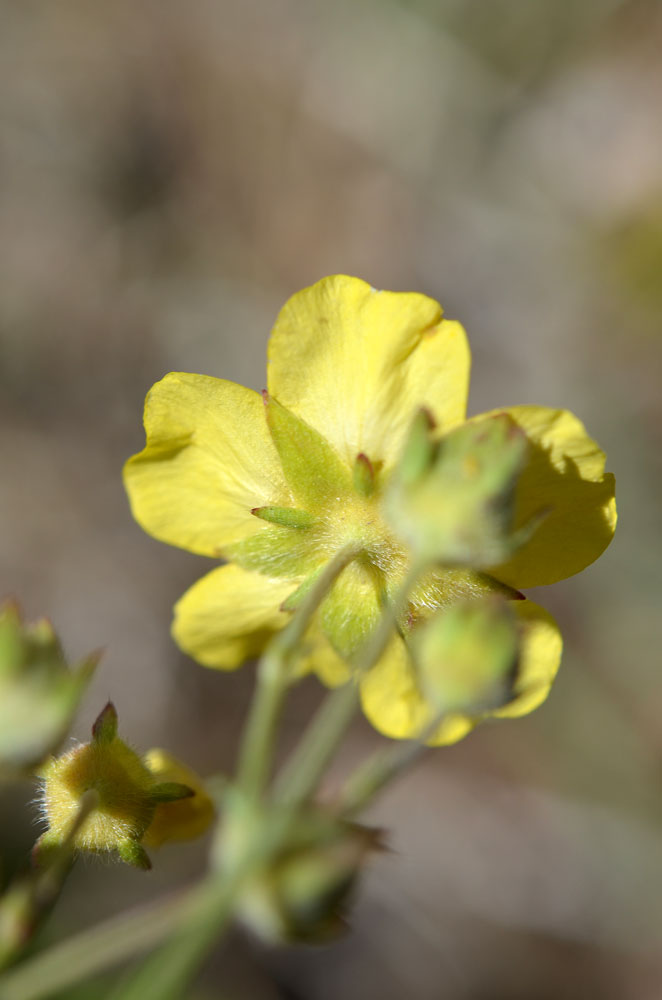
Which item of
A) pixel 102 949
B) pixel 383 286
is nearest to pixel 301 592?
pixel 102 949

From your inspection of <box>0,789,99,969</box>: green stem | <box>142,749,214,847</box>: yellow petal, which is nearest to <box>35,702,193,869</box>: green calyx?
<box>142,749,214,847</box>: yellow petal

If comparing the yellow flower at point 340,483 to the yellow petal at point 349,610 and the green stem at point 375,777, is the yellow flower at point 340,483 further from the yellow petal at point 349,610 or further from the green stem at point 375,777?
the green stem at point 375,777

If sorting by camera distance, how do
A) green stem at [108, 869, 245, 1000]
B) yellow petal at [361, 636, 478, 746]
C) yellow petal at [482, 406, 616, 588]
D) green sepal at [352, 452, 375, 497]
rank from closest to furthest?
1. green stem at [108, 869, 245, 1000]
2. yellow petal at [482, 406, 616, 588]
3. green sepal at [352, 452, 375, 497]
4. yellow petal at [361, 636, 478, 746]

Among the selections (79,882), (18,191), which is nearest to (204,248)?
(18,191)

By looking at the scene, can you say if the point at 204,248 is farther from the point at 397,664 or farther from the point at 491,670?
the point at 491,670

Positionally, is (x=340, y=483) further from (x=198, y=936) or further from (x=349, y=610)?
(x=198, y=936)

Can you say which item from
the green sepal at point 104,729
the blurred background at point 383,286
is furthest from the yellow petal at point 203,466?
the blurred background at point 383,286

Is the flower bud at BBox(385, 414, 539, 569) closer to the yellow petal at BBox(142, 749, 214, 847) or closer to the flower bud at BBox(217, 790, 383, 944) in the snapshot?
the flower bud at BBox(217, 790, 383, 944)
